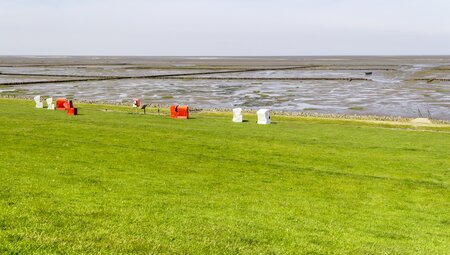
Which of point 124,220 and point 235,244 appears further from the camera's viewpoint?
point 124,220

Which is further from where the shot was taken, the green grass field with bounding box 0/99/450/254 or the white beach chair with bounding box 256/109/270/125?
the white beach chair with bounding box 256/109/270/125

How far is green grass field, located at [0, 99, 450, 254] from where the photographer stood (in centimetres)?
1023

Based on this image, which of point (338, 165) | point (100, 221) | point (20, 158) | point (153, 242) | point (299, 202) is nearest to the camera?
point (153, 242)

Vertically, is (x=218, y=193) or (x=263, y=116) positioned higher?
(x=218, y=193)

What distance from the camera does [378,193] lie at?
15.8 meters

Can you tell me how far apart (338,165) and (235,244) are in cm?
1089

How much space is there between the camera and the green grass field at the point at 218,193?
10227 millimetres

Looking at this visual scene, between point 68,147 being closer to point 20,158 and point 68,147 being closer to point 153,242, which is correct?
point 20,158

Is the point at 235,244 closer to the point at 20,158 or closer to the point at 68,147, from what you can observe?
the point at 20,158

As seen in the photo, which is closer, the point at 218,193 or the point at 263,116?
the point at 218,193

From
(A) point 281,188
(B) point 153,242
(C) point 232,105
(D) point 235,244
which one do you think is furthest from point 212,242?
(C) point 232,105

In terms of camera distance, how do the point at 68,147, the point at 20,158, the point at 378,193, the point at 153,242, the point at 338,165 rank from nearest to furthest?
the point at 153,242, the point at 378,193, the point at 20,158, the point at 338,165, the point at 68,147

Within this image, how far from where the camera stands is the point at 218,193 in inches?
578

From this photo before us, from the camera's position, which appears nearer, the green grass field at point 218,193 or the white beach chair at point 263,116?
the green grass field at point 218,193
